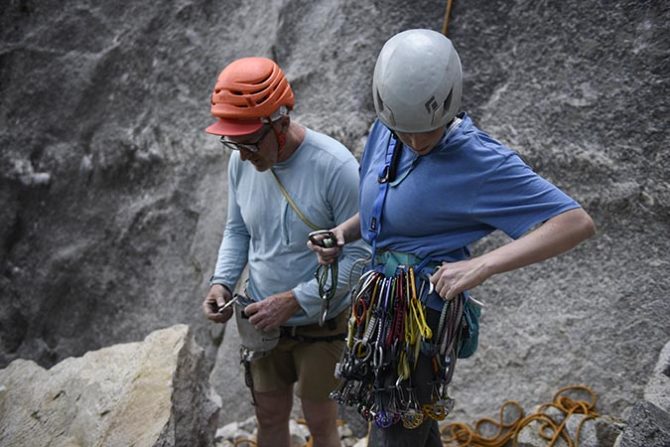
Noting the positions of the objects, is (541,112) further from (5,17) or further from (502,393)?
(5,17)

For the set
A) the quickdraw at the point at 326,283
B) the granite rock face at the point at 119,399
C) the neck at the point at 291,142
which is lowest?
the granite rock face at the point at 119,399

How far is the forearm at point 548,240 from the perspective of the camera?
219 cm

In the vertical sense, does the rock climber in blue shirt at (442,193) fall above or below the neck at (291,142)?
above

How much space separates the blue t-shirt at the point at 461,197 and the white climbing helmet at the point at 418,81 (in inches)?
5.4

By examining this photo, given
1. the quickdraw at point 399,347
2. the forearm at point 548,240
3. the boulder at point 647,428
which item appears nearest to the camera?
the forearm at point 548,240

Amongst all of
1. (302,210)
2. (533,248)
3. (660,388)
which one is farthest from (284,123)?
(660,388)

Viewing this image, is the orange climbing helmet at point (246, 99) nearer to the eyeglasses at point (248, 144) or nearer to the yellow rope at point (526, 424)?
the eyeglasses at point (248, 144)

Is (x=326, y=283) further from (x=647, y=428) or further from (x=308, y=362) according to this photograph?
(x=647, y=428)

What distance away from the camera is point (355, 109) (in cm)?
461

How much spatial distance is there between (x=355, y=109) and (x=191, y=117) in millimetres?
1450

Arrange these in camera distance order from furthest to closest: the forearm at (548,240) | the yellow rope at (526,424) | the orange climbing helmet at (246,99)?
1. the yellow rope at (526,424)
2. the orange climbing helmet at (246,99)
3. the forearm at (548,240)

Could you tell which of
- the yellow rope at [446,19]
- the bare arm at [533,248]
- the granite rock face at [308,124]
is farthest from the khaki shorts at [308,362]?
the yellow rope at [446,19]

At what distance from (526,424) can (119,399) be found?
1964 mm

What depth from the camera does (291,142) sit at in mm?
2938
